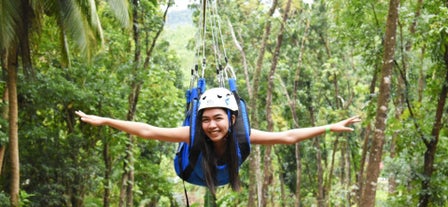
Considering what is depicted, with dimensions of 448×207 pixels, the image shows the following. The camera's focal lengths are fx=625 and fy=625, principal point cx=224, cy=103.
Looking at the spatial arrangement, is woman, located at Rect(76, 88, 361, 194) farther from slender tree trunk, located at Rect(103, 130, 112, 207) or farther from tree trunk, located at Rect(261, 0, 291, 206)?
tree trunk, located at Rect(261, 0, 291, 206)

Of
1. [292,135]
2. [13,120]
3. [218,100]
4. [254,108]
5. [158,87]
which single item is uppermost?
[158,87]

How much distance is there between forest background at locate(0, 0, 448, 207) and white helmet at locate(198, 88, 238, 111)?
3.54ft

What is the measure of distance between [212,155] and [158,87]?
9.22 meters

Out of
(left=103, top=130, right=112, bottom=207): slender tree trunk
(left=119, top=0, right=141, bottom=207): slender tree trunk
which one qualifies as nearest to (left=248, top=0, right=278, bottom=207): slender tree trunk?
(left=119, top=0, right=141, bottom=207): slender tree trunk

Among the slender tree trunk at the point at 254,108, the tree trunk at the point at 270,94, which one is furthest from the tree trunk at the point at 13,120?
the tree trunk at the point at 270,94

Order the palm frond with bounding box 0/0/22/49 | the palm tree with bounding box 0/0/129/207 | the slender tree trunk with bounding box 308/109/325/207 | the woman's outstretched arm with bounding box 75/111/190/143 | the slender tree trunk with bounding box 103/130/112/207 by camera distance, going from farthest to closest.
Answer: the slender tree trunk with bounding box 308/109/325/207 → the slender tree trunk with bounding box 103/130/112/207 → the palm tree with bounding box 0/0/129/207 → the palm frond with bounding box 0/0/22/49 → the woman's outstretched arm with bounding box 75/111/190/143

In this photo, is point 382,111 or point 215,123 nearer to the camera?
point 215,123

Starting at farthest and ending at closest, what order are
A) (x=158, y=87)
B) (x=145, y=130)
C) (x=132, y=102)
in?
(x=158, y=87), (x=132, y=102), (x=145, y=130)

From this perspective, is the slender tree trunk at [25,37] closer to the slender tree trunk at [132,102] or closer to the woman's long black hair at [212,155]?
the slender tree trunk at [132,102]

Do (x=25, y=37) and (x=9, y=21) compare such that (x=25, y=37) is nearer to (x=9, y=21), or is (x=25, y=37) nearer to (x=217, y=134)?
(x=9, y=21)

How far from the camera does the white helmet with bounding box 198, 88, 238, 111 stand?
409cm

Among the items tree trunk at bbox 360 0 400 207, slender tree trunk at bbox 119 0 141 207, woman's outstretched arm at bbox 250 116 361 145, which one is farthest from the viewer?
slender tree trunk at bbox 119 0 141 207

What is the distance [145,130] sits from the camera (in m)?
4.09

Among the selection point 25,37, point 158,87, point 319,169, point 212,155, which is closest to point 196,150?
point 212,155
